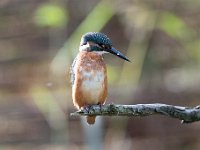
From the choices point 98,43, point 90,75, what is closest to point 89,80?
point 90,75

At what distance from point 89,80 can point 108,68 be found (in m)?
1.55

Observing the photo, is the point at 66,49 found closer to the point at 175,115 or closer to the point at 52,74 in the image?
the point at 52,74

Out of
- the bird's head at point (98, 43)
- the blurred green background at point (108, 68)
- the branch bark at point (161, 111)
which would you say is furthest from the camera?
the blurred green background at point (108, 68)

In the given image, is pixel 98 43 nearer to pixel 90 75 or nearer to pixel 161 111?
pixel 90 75

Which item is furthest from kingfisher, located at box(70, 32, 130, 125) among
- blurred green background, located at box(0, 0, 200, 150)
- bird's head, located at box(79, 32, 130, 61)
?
blurred green background, located at box(0, 0, 200, 150)

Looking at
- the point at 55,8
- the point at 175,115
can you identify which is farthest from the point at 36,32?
the point at 175,115

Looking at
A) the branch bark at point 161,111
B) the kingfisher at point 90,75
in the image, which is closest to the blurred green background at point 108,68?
the kingfisher at point 90,75

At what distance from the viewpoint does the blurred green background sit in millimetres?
3389

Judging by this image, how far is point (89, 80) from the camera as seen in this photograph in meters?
1.86

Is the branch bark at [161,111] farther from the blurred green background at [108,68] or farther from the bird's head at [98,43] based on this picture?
the blurred green background at [108,68]

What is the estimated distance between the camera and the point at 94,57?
1.88m

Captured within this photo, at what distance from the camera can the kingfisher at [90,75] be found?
182cm

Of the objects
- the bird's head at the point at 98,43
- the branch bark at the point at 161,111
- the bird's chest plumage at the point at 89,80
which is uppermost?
the bird's head at the point at 98,43

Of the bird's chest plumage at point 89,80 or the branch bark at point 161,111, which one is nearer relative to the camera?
the branch bark at point 161,111
